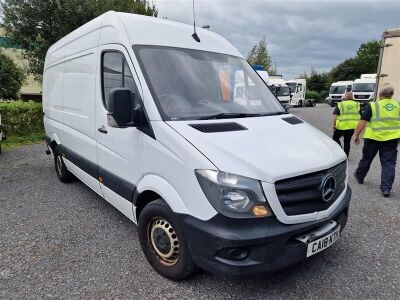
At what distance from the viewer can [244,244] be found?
7.97ft

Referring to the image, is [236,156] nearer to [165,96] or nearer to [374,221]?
[165,96]

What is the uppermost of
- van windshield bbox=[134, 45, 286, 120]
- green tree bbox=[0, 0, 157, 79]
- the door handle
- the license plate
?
green tree bbox=[0, 0, 157, 79]

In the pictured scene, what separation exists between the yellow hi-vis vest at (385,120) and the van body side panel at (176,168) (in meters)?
4.23

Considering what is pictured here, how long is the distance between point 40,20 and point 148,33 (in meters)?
12.5

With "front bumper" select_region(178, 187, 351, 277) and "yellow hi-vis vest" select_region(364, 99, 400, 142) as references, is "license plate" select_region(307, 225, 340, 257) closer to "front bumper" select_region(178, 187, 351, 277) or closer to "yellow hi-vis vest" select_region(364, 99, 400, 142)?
"front bumper" select_region(178, 187, 351, 277)

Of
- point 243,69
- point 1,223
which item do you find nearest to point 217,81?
point 243,69

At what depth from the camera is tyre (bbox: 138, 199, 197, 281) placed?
2810 mm

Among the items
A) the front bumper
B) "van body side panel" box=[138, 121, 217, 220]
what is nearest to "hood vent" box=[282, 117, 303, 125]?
the front bumper

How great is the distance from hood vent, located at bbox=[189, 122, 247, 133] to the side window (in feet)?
2.65

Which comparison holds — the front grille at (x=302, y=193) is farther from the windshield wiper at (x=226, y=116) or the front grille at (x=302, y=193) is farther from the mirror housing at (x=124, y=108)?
the mirror housing at (x=124, y=108)

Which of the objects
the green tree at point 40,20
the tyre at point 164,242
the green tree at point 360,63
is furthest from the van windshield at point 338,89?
the green tree at point 360,63

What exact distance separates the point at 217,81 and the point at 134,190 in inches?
56.6

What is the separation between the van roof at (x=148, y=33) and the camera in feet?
11.3

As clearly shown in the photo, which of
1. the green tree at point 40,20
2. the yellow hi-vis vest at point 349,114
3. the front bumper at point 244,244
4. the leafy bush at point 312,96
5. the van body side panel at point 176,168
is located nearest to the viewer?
the front bumper at point 244,244
